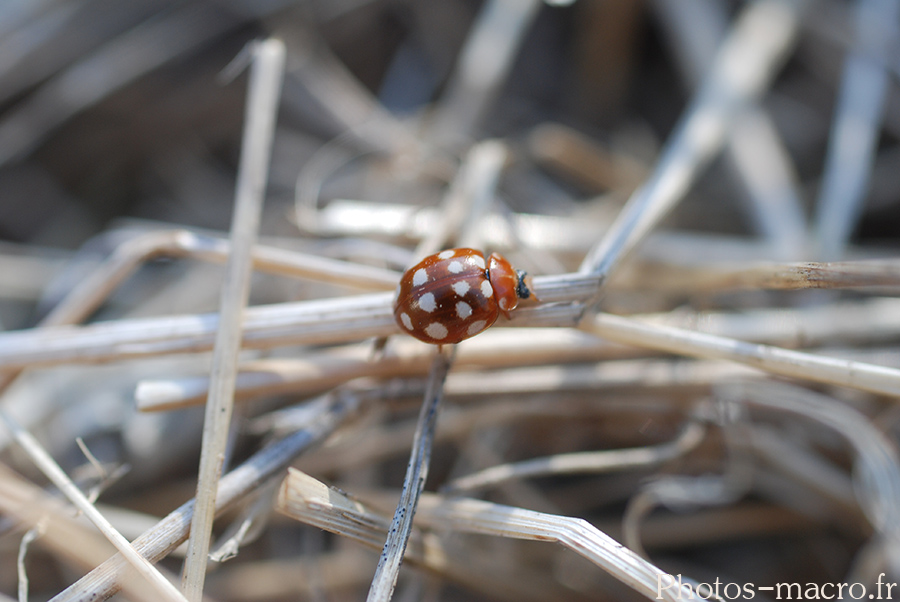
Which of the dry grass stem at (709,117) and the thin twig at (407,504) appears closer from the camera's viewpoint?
the thin twig at (407,504)

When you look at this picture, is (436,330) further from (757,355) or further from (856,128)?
(856,128)

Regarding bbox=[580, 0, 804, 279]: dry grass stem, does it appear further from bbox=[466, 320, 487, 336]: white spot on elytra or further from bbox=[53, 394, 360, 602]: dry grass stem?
bbox=[53, 394, 360, 602]: dry grass stem

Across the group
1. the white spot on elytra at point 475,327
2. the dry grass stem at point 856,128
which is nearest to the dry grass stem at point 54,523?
the white spot on elytra at point 475,327

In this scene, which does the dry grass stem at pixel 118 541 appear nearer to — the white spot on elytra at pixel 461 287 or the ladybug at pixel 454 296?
the ladybug at pixel 454 296

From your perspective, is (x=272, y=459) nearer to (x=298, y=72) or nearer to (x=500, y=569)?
(x=500, y=569)

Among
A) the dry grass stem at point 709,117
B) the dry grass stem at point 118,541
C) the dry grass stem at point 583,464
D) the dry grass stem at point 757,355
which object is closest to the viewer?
the dry grass stem at point 118,541

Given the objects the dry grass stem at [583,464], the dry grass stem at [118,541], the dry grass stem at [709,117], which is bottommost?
the dry grass stem at [118,541]

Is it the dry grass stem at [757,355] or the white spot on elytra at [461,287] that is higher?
the white spot on elytra at [461,287]
